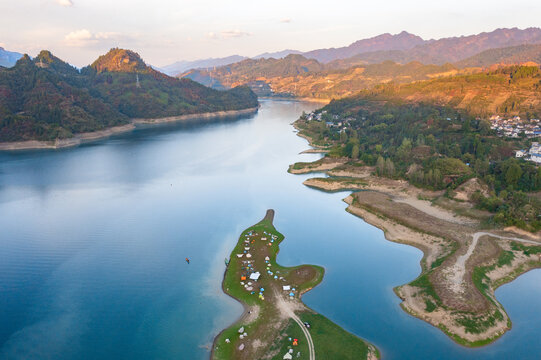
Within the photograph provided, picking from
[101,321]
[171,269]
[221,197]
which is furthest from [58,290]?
[221,197]

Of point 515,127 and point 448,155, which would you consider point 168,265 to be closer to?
point 448,155

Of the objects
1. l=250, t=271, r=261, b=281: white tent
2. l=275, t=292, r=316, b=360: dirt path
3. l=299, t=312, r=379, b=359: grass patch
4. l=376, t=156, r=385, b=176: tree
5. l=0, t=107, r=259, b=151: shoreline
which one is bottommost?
l=299, t=312, r=379, b=359: grass patch

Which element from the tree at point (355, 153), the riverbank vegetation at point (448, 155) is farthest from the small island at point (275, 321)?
the tree at point (355, 153)

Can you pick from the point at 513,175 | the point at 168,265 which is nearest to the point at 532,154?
the point at 513,175

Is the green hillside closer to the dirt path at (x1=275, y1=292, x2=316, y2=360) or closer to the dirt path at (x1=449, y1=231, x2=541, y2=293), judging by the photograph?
the dirt path at (x1=449, y1=231, x2=541, y2=293)

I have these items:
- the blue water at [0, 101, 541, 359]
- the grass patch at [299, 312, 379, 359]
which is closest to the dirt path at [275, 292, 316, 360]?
the grass patch at [299, 312, 379, 359]

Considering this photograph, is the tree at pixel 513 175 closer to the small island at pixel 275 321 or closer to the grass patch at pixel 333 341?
Result: the small island at pixel 275 321
